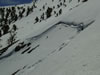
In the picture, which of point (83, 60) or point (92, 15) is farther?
point (92, 15)

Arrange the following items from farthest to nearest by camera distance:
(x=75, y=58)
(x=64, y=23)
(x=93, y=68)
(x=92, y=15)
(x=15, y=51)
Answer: (x=15, y=51), (x=64, y=23), (x=92, y=15), (x=75, y=58), (x=93, y=68)

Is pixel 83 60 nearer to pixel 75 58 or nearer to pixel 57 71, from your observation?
pixel 75 58

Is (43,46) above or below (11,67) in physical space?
above

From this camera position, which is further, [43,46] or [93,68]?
[43,46]

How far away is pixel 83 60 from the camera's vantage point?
10.1 meters

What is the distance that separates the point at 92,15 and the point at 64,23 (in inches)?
190

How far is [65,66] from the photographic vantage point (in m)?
10.3

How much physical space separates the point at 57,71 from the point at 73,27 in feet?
37.1

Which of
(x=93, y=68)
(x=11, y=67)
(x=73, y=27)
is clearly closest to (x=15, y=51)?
(x=11, y=67)

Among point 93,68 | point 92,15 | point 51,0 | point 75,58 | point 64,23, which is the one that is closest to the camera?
point 93,68

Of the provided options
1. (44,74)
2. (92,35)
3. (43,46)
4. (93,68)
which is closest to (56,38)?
(43,46)

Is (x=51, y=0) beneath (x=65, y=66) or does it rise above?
beneath

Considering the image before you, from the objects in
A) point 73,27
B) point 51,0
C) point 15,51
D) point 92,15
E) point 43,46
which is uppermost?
point 92,15

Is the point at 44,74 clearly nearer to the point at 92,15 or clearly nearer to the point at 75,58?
the point at 75,58
